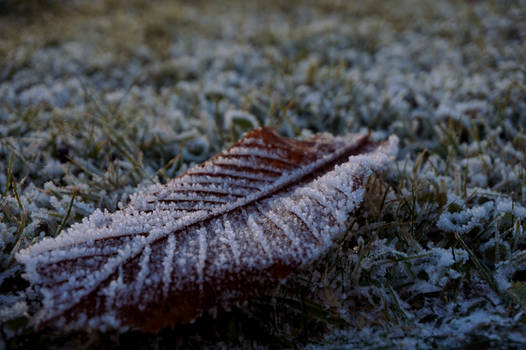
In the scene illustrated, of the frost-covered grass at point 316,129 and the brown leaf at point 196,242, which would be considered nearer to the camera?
the brown leaf at point 196,242

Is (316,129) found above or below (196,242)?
above

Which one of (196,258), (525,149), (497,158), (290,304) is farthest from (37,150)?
(525,149)

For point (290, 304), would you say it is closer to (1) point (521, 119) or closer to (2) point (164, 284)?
(2) point (164, 284)

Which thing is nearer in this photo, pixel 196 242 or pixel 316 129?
pixel 196 242

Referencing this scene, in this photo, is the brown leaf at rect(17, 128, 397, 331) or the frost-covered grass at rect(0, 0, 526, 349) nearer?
the brown leaf at rect(17, 128, 397, 331)
